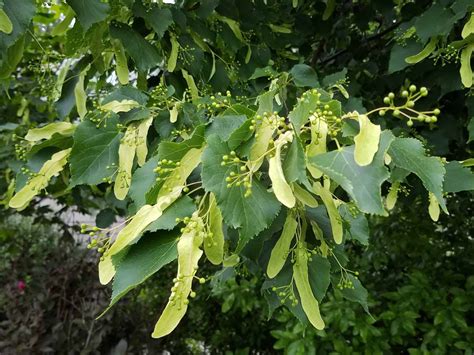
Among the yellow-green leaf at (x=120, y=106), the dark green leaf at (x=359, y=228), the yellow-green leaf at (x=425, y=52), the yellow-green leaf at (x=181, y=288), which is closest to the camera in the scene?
the yellow-green leaf at (x=181, y=288)

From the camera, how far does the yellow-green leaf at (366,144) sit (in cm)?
61

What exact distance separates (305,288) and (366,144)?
28 cm

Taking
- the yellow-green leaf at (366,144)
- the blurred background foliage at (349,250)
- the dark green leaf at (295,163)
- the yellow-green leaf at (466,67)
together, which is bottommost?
the blurred background foliage at (349,250)

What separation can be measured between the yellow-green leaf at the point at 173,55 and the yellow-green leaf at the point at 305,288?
Answer: 700 millimetres

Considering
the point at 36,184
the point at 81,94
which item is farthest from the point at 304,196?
the point at 81,94

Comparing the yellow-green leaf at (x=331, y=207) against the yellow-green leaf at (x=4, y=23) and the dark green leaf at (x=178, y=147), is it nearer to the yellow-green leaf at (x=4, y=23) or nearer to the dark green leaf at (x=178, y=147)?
the dark green leaf at (x=178, y=147)

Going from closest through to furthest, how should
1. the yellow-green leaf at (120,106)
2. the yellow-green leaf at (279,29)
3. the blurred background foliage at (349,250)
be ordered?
the yellow-green leaf at (120,106)
the blurred background foliage at (349,250)
the yellow-green leaf at (279,29)

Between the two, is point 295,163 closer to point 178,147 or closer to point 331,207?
point 331,207

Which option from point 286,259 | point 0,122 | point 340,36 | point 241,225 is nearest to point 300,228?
point 286,259

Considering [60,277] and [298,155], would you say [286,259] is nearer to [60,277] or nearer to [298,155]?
[298,155]

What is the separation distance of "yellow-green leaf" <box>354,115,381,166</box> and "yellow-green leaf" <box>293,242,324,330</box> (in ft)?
0.79

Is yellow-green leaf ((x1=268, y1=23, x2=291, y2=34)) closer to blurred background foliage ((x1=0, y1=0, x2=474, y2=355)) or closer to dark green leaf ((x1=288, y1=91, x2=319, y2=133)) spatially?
blurred background foliage ((x1=0, y1=0, x2=474, y2=355))

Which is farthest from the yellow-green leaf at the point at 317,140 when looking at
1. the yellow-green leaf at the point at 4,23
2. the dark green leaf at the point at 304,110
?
the yellow-green leaf at the point at 4,23

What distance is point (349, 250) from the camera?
2.82m
